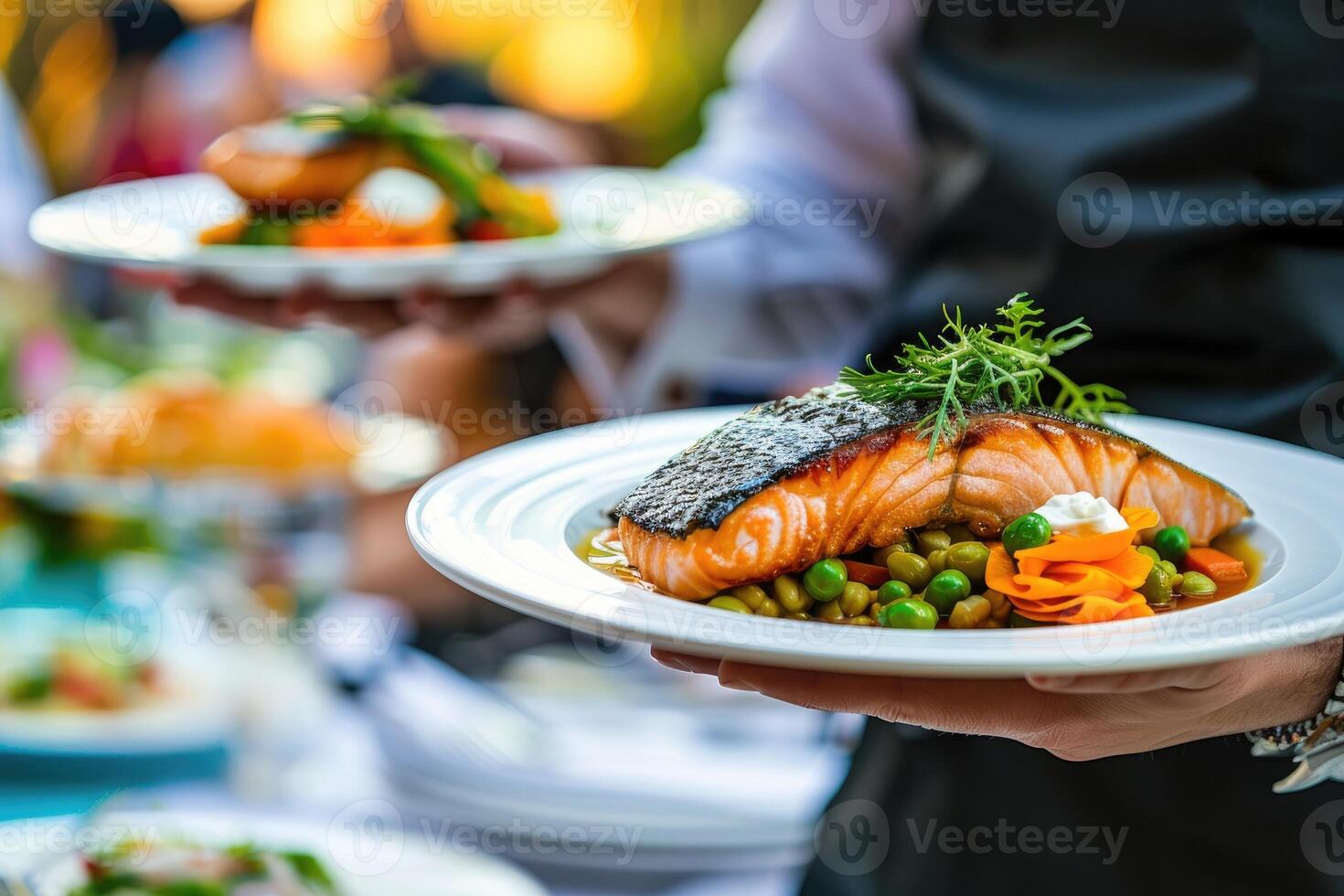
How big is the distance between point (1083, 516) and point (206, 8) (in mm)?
8131

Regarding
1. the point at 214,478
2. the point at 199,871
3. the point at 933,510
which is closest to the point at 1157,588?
the point at 933,510

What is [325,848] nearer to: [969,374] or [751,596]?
[751,596]

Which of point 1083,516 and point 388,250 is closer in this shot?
point 1083,516

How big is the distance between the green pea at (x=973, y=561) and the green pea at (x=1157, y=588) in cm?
18

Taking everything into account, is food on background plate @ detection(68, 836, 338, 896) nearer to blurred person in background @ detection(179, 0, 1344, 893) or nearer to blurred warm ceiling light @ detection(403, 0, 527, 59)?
blurred person in background @ detection(179, 0, 1344, 893)

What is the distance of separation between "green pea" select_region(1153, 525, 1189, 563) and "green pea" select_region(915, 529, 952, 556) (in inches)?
10.2

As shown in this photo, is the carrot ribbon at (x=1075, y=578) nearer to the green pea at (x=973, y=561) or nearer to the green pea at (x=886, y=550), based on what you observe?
the green pea at (x=973, y=561)

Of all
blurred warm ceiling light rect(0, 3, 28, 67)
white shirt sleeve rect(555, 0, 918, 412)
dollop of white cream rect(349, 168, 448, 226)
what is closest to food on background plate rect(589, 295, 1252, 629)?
white shirt sleeve rect(555, 0, 918, 412)

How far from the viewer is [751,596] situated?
144 cm

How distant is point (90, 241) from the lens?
251 cm

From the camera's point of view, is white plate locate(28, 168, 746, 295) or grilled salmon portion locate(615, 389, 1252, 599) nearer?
grilled salmon portion locate(615, 389, 1252, 599)

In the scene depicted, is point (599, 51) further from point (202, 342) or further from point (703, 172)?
point (703, 172)

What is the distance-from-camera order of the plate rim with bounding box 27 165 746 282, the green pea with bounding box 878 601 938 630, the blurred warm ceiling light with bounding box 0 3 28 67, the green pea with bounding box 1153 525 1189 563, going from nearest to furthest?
the green pea with bounding box 878 601 938 630, the green pea with bounding box 1153 525 1189 563, the plate rim with bounding box 27 165 746 282, the blurred warm ceiling light with bounding box 0 3 28 67

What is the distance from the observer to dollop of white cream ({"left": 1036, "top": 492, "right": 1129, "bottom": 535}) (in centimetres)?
144
